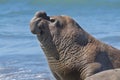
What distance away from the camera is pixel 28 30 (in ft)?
48.0

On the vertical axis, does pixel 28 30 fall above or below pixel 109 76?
above

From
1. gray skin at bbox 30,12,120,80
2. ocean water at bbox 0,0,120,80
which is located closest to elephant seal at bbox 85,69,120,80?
gray skin at bbox 30,12,120,80

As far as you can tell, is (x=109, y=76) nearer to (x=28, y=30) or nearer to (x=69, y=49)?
(x=69, y=49)

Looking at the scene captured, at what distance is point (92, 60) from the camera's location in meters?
6.46

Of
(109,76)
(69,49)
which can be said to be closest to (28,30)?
(69,49)

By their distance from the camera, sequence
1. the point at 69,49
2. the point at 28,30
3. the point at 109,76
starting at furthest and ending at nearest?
1. the point at 28,30
2. the point at 69,49
3. the point at 109,76

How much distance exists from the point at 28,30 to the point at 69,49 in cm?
809

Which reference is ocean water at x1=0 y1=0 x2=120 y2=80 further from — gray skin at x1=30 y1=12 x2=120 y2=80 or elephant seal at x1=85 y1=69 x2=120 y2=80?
elephant seal at x1=85 y1=69 x2=120 y2=80

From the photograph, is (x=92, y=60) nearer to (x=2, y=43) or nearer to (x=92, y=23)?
(x=2, y=43)

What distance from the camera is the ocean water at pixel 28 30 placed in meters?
10.1

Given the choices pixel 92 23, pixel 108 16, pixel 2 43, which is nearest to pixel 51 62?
pixel 2 43

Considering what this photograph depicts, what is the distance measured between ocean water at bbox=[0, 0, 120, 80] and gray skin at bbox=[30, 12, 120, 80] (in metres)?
2.72

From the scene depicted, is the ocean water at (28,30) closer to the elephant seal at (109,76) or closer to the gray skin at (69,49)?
the gray skin at (69,49)

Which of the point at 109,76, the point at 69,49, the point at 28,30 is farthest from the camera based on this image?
the point at 28,30
